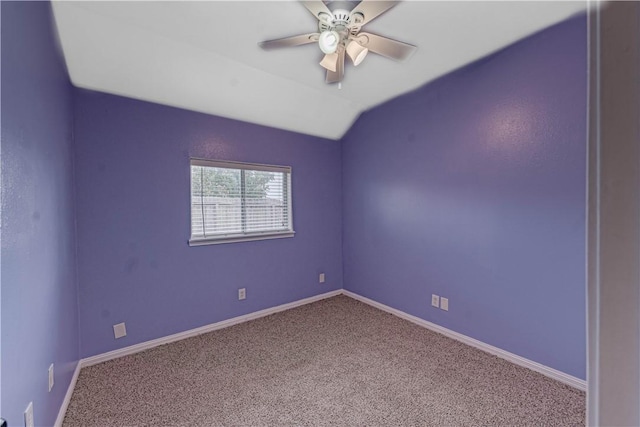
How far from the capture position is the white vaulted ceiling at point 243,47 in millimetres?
1749

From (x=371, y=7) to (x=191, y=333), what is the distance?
294 centimetres

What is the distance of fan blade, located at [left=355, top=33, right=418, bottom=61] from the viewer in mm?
1750

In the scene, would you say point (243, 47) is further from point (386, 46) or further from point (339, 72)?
point (386, 46)

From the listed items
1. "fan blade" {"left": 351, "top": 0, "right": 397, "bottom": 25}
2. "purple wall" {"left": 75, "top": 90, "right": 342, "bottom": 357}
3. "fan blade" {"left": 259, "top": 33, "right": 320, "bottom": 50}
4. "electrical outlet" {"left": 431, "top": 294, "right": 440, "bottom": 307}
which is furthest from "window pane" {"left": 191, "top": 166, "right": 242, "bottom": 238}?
"electrical outlet" {"left": 431, "top": 294, "right": 440, "bottom": 307}

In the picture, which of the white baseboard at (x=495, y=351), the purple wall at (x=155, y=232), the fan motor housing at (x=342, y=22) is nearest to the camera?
the fan motor housing at (x=342, y=22)

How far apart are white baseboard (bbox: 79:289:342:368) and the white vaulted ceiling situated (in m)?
2.11

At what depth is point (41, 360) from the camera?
4.47 ft

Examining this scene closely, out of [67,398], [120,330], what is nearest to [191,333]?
[120,330]

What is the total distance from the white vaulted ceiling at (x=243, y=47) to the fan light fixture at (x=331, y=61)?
0.73 feet

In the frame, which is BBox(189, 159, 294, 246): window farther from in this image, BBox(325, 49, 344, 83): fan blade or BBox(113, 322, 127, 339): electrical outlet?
BBox(325, 49, 344, 83): fan blade

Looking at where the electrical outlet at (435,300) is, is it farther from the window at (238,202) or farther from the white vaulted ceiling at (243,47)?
the white vaulted ceiling at (243,47)

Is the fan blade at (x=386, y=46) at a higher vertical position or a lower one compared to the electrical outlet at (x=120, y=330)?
higher

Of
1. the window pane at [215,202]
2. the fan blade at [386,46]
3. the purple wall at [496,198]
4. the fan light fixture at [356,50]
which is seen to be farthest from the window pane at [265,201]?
the fan blade at [386,46]

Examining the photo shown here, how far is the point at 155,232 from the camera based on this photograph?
2.49m
